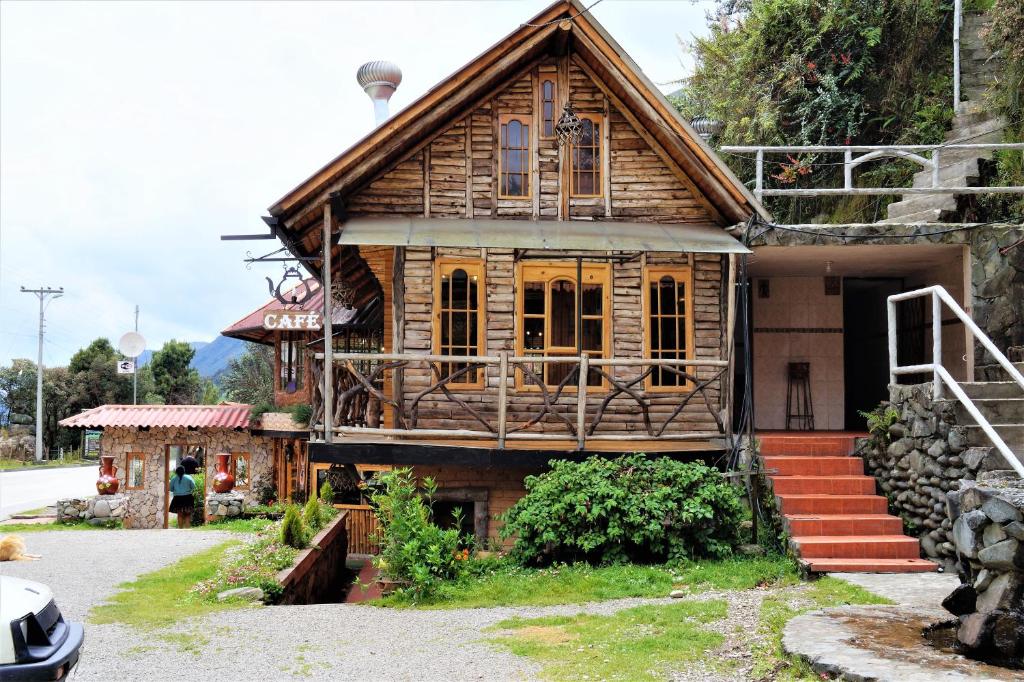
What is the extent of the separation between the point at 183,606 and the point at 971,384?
360 inches

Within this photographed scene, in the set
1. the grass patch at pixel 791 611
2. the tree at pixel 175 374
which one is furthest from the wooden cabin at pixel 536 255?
the tree at pixel 175 374

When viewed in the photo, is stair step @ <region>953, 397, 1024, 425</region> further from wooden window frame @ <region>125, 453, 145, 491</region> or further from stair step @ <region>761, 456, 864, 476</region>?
wooden window frame @ <region>125, 453, 145, 491</region>

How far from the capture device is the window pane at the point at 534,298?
14430 millimetres

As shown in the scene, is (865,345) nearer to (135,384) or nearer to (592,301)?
(592,301)

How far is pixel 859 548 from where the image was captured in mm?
10516

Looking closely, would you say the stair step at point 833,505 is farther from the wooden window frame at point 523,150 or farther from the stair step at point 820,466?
the wooden window frame at point 523,150

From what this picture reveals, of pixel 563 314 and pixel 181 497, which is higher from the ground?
pixel 563 314

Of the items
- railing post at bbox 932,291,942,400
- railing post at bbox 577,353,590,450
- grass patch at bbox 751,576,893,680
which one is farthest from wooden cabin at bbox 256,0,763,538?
grass patch at bbox 751,576,893,680

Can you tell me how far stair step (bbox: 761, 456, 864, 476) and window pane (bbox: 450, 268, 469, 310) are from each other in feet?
16.3

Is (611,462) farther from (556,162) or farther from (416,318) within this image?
(556,162)

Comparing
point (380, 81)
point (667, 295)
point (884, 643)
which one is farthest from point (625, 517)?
point (380, 81)

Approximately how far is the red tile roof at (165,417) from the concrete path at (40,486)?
3.24m

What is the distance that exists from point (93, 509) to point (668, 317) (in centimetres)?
1576

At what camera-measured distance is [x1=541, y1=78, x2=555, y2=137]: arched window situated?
48.0 ft
